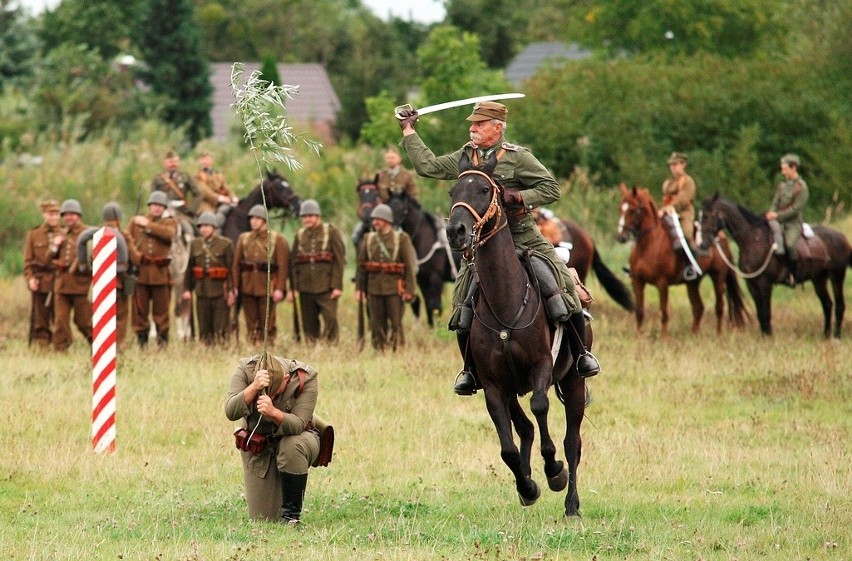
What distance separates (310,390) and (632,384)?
310 inches

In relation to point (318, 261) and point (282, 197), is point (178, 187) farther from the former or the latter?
point (318, 261)

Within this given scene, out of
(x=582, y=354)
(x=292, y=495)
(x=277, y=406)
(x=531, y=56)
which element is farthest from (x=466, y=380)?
(x=531, y=56)

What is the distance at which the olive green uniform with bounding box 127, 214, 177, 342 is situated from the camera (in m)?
Answer: 21.5

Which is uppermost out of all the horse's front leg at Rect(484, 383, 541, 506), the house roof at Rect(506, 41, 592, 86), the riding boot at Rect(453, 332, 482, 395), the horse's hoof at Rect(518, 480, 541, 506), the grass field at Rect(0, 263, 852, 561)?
the house roof at Rect(506, 41, 592, 86)

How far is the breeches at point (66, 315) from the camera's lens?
20.8 metres

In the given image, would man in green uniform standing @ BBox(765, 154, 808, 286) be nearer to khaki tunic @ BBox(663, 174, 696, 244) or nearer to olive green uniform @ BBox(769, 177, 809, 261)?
olive green uniform @ BBox(769, 177, 809, 261)

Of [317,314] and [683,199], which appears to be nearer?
[317,314]

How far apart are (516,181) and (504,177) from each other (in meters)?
0.13

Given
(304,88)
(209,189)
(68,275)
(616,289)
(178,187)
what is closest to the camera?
(68,275)

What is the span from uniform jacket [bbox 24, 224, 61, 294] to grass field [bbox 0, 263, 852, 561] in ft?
3.81

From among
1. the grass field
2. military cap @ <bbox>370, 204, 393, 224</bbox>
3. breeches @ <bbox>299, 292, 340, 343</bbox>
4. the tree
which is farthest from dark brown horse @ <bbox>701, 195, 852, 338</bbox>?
the tree

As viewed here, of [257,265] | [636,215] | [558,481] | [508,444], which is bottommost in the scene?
[558,481]

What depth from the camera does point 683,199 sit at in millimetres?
24312

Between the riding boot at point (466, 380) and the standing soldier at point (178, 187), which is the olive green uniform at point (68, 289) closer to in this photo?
the standing soldier at point (178, 187)
